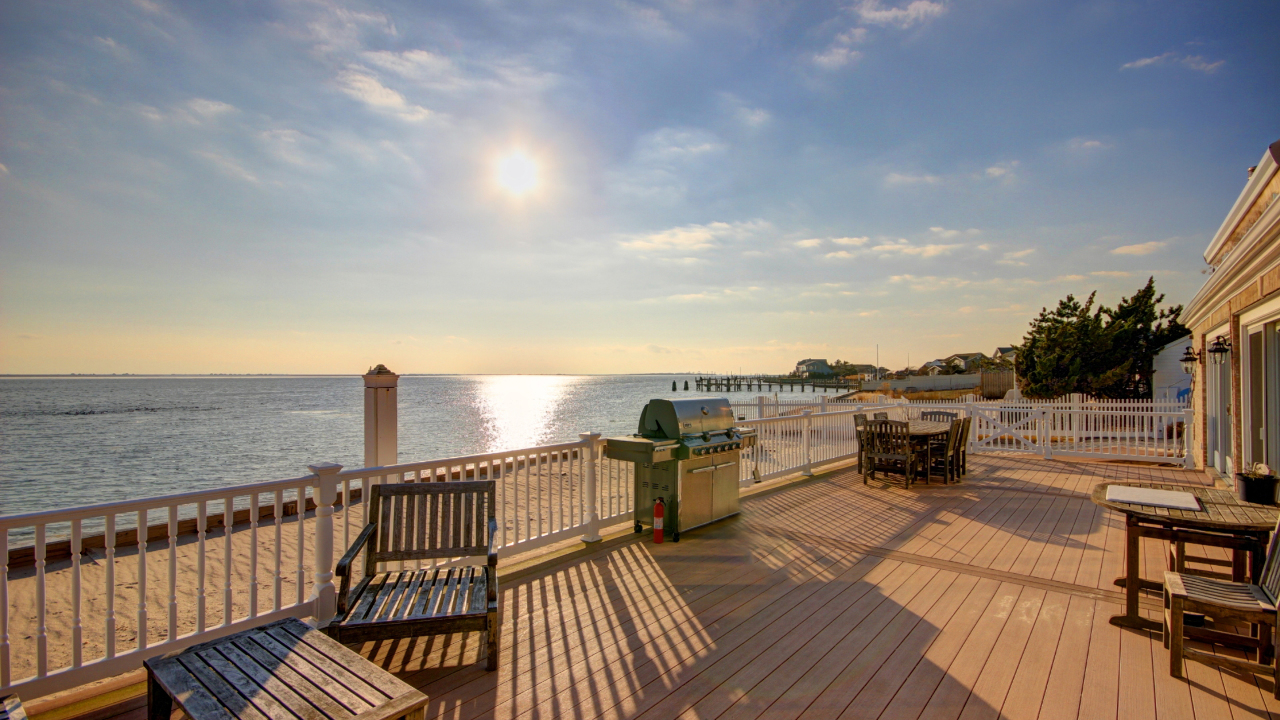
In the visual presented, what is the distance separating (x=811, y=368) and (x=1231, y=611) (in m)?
116

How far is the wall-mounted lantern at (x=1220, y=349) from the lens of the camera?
7.40 metres

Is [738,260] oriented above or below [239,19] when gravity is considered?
below

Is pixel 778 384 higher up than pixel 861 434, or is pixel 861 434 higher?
pixel 861 434

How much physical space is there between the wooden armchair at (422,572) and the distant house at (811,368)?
Result: 107m

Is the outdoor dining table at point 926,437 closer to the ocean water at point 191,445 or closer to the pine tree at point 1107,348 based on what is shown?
the ocean water at point 191,445

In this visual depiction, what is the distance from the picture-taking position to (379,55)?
24.8 ft

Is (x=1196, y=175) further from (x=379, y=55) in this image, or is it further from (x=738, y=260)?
(x=379, y=55)

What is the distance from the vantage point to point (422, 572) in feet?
11.4

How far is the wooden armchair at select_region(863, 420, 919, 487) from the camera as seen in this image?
7820mm

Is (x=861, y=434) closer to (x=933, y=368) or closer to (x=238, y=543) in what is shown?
(x=238, y=543)

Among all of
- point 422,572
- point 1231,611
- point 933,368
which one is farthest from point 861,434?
point 933,368

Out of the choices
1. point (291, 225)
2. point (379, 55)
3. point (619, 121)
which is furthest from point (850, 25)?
point (291, 225)

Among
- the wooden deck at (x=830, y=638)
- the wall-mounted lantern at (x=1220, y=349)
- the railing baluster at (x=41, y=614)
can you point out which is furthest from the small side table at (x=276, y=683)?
the wall-mounted lantern at (x=1220, y=349)

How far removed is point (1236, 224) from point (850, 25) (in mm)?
6273
